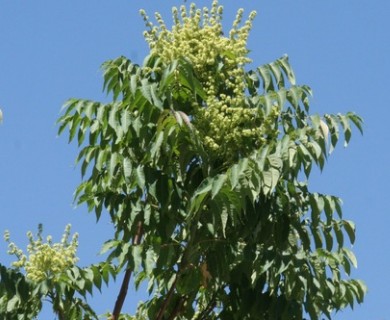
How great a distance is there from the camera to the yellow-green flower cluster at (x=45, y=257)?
5.43m

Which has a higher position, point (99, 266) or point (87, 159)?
point (87, 159)

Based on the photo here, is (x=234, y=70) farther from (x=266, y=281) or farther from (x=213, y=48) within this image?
(x=266, y=281)

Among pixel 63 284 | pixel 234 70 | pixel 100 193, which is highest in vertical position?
pixel 234 70

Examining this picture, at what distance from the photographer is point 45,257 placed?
5445 millimetres

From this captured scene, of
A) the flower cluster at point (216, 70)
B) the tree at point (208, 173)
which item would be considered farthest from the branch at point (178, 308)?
the flower cluster at point (216, 70)

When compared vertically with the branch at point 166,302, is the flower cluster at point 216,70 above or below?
above

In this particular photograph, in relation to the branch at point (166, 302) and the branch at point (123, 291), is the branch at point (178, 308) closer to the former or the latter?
the branch at point (166, 302)

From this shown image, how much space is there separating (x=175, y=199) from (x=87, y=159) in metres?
0.53

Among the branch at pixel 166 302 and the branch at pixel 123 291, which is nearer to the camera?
the branch at pixel 166 302

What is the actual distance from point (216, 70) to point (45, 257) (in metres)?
1.25

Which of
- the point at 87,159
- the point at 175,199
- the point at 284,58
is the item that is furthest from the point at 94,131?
the point at 284,58

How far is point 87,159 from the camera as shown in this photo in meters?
5.55

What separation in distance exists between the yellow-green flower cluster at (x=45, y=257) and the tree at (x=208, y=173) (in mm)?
151

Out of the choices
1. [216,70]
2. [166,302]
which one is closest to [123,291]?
[166,302]
